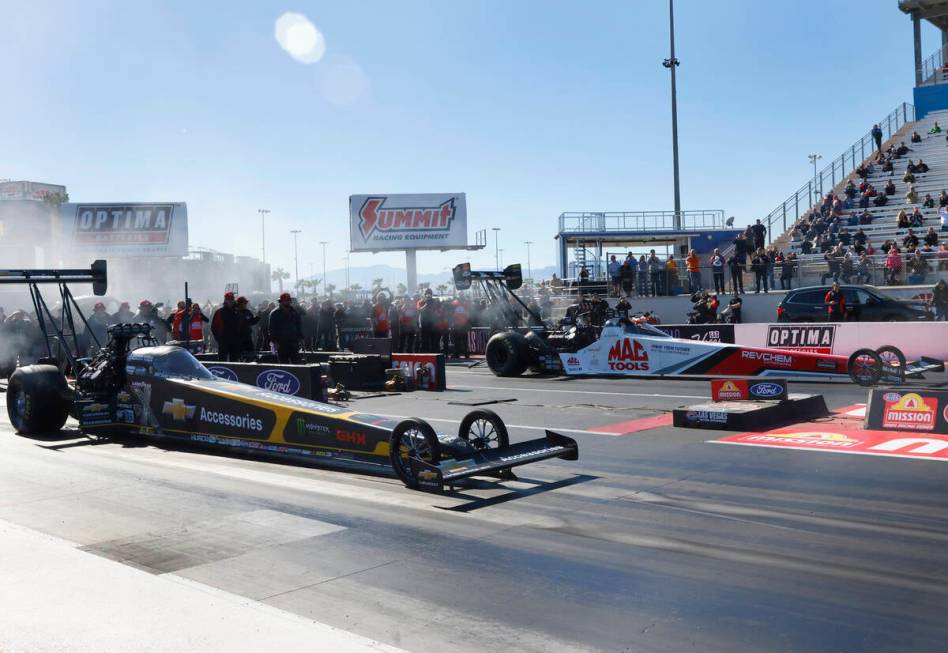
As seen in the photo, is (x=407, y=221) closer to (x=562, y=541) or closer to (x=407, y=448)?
(x=407, y=448)

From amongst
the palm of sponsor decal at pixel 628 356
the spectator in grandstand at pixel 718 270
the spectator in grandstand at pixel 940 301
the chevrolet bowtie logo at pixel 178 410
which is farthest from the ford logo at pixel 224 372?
the spectator in grandstand at pixel 940 301

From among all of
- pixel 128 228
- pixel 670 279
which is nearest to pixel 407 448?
pixel 670 279

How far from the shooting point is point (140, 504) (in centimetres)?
814

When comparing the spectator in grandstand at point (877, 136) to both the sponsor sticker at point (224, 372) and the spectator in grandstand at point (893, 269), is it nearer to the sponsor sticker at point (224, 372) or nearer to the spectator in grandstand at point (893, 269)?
the spectator in grandstand at point (893, 269)

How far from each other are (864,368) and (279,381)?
9784 mm

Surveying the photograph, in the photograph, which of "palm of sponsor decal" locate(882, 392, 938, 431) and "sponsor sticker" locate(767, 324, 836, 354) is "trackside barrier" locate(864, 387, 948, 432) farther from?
"sponsor sticker" locate(767, 324, 836, 354)

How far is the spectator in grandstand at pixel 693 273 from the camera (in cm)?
2980

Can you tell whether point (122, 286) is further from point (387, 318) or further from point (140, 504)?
point (140, 504)

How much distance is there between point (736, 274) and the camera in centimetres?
2764

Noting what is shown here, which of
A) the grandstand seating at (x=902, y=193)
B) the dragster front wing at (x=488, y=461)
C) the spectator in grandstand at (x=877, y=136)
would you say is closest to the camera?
the dragster front wing at (x=488, y=461)

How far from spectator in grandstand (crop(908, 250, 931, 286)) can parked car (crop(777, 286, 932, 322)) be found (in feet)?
11.7

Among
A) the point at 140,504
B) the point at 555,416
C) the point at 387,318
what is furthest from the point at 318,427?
the point at 387,318

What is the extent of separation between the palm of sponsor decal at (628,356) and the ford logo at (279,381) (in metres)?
7.41

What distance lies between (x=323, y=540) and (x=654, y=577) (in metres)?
2.52
